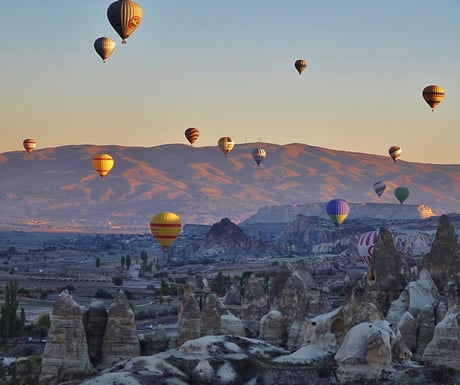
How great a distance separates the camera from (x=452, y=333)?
42281 millimetres

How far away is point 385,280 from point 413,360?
11.3 meters

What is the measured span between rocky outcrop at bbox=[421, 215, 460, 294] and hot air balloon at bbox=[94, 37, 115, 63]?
51.4 meters

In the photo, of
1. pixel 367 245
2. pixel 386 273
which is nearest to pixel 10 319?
pixel 386 273

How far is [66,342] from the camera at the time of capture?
4356 centimetres

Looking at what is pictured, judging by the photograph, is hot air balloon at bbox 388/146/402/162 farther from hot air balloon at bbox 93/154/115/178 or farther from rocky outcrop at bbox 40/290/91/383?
rocky outcrop at bbox 40/290/91/383

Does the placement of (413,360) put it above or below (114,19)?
below

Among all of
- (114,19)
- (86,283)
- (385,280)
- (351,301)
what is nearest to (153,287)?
(86,283)

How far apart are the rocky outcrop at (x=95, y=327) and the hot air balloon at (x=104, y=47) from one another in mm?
Result: 54656

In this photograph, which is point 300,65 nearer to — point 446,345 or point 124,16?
point 124,16

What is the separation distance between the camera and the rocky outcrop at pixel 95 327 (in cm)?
4569

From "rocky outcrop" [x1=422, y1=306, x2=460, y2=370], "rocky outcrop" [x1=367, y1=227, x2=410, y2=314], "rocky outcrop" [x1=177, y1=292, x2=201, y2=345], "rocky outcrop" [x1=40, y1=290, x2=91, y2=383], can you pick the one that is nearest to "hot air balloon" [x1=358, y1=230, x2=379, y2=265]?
"rocky outcrop" [x1=367, y1=227, x2=410, y2=314]

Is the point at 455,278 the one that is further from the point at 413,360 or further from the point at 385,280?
the point at 413,360

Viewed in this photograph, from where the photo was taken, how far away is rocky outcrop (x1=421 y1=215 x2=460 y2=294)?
52.8 metres

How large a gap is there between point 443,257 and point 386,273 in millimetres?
2961
